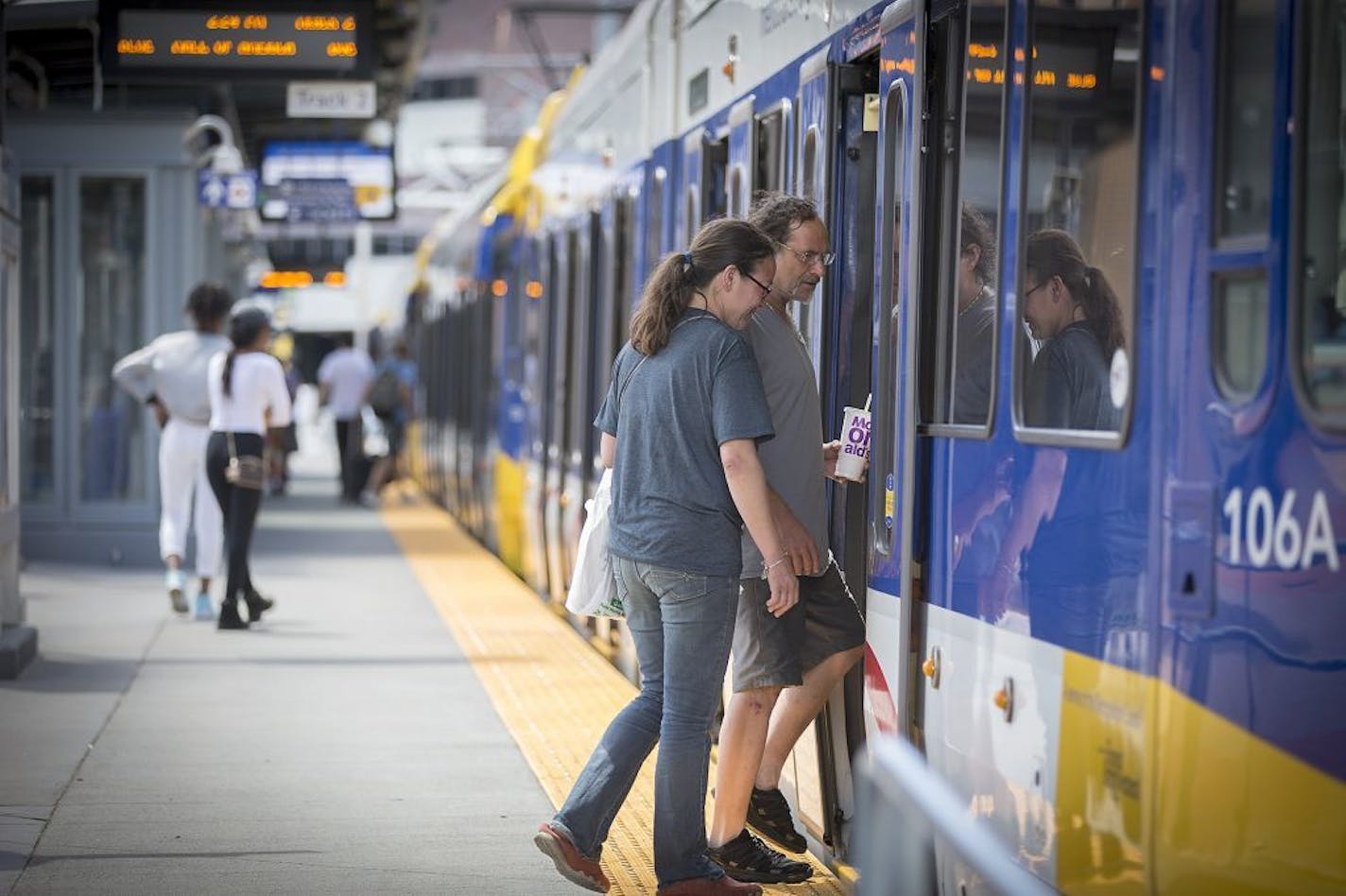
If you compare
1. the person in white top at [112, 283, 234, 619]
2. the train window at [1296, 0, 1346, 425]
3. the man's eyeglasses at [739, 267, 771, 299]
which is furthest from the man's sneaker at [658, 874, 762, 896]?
the person in white top at [112, 283, 234, 619]

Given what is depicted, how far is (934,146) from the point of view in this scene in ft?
17.8

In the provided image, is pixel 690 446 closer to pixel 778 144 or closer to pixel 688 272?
pixel 688 272

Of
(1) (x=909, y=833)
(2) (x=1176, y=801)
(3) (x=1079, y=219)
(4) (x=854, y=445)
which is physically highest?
(3) (x=1079, y=219)

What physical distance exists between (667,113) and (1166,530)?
581cm

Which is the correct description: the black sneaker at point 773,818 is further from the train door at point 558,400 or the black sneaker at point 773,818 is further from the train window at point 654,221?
the train door at point 558,400

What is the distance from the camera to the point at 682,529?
18.6 ft

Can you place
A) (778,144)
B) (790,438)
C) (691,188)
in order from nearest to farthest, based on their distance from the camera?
(790,438)
(778,144)
(691,188)

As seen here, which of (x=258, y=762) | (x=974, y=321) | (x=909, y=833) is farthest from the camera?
(x=258, y=762)

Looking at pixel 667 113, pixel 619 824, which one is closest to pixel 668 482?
pixel 619 824

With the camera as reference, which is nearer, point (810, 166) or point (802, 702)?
point (802, 702)

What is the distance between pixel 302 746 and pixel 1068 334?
4907mm

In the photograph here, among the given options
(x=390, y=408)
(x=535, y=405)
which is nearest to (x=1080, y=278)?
(x=535, y=405)

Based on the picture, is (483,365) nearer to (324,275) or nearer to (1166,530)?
(1166,530)

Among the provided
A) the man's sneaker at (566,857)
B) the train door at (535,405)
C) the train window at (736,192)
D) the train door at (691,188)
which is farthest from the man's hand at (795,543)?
the train door at (535,405)
